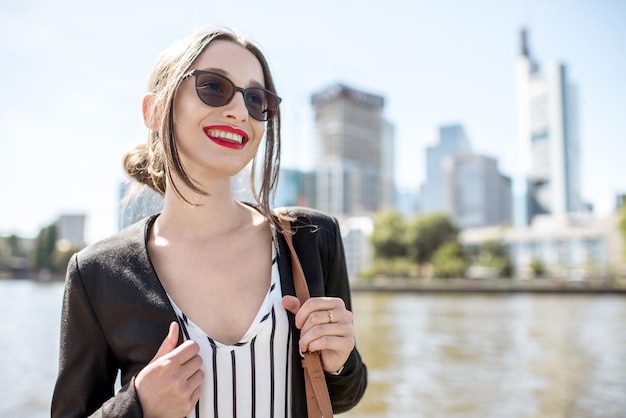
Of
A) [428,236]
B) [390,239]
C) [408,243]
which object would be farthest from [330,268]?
[390,239]

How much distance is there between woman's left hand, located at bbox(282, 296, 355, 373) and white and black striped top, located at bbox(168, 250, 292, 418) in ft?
0.31

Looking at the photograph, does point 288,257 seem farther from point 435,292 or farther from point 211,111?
point 435,292

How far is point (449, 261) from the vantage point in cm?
6425

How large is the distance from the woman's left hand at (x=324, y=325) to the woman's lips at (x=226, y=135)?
468 mm

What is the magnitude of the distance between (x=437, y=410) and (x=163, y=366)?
20.6ft

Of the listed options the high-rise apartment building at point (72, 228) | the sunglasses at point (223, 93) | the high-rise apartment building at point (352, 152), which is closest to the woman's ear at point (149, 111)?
the sunglasses at point (223, 93)

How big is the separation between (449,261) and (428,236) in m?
5.82

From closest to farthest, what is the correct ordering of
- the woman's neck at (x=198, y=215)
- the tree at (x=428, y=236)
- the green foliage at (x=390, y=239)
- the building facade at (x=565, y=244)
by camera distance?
the woman's neck at (x=198, y=215) < the tree at (x=428, y=236) < the green foliage at (x=390, y=239) < the building facade at (x=565, y=244)

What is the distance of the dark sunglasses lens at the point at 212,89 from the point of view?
1.52m

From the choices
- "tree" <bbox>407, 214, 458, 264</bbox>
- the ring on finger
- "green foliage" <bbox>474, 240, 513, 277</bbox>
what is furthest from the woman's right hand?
"green foliage" <bbox>474, 240, 513, 277</bbox>

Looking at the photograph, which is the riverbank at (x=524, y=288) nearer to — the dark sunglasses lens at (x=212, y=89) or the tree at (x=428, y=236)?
the tree at (x=428, y=236)

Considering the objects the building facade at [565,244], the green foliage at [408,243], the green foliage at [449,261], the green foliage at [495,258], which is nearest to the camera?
the green foliage at [449,261]

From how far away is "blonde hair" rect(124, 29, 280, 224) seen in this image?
5.02ft

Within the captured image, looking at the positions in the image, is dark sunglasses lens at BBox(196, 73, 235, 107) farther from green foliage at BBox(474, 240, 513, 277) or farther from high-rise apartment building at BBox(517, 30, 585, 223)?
high-rise apartment building at BBox(517, 30, 585, 223)
